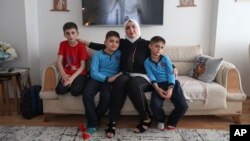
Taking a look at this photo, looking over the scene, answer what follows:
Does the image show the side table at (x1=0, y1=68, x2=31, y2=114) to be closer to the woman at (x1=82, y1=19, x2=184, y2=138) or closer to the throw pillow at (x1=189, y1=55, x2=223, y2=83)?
the woman at (x1=82, y1=19, x2=184, y2=138)

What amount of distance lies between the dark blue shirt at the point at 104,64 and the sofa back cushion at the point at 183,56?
756 mm

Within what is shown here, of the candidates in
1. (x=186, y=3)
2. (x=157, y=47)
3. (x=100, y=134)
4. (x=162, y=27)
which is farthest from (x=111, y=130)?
(x=186, y=3)

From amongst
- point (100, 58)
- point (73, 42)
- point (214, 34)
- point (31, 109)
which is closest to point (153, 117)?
point (100, 58)

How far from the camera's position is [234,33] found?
10.8 feet

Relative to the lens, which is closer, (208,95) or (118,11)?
(208,95)

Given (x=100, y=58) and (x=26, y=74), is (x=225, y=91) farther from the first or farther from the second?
(x=26, y=74)

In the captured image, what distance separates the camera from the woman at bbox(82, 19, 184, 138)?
2398 millimetres

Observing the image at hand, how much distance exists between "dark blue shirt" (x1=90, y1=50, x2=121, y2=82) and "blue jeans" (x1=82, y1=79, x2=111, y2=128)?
120 millimetres

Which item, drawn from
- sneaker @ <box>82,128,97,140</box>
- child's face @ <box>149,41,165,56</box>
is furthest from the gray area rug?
child's face @ <box>149,41,165,56</box>

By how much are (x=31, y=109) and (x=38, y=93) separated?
188 mm

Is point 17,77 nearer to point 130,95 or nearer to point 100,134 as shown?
point 100,134

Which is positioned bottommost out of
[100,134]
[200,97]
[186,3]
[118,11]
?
[100,134]

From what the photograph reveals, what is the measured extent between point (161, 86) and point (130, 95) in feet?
1.05

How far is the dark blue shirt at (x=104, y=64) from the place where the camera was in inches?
100
